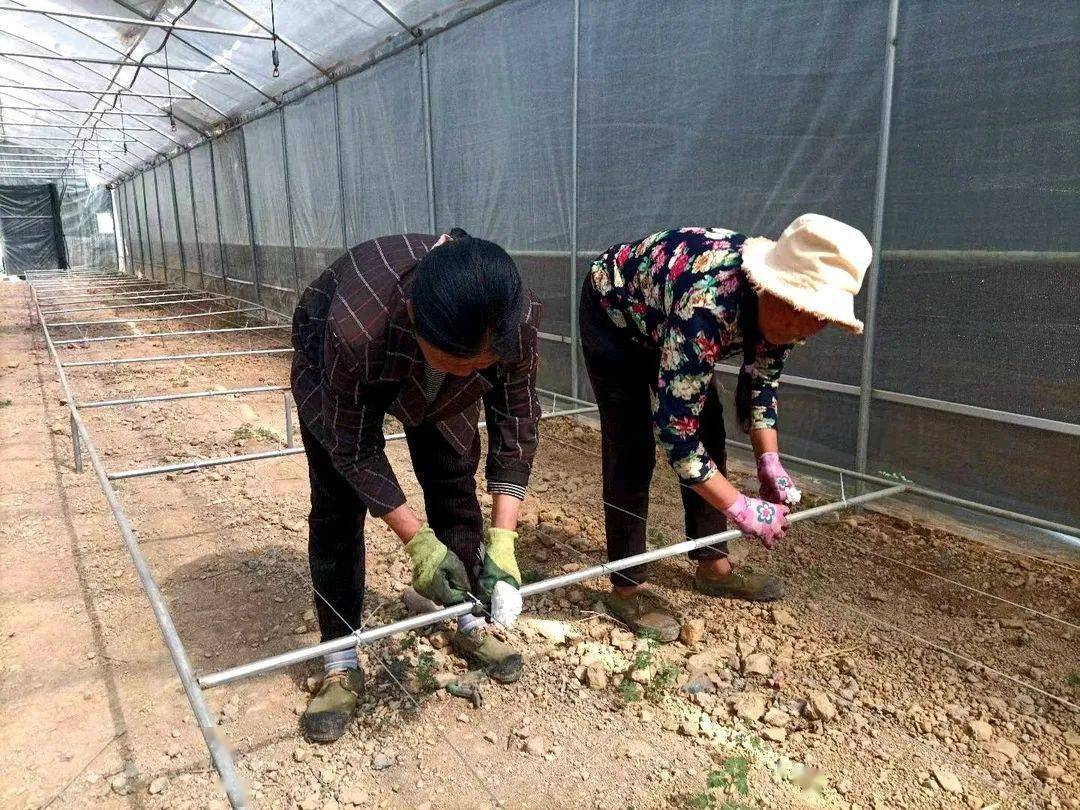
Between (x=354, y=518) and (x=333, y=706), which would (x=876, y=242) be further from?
(x=333, y=706)

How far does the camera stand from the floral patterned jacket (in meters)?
1.79

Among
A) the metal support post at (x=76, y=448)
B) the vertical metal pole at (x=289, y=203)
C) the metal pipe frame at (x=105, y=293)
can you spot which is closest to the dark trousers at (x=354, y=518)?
the metal support post at (x=76, y=448)

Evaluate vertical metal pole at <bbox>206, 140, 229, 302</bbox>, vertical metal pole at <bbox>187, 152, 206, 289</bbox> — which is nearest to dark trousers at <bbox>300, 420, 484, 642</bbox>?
vertical metal pole at <bbox>206, 140, 229, 302</bbox>

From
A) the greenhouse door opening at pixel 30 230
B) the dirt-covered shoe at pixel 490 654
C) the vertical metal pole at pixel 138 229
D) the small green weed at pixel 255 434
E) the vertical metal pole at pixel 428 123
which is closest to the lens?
the dirt-covered shoe at pixel 490 654

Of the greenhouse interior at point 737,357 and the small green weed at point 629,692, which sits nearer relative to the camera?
the greenhouse interior at point 737,357

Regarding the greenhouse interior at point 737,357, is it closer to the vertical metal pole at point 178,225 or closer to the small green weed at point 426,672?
the small green weed at point 426,672

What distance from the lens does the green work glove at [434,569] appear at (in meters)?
1.68

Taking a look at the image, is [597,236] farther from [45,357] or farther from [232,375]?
[45,357]

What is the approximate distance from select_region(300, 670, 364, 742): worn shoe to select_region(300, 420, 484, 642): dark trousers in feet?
0.44

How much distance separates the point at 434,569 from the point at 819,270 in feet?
3.56

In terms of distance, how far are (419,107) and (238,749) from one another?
5.75 meters

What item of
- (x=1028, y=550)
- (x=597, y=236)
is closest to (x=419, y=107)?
(x=597, y=236)

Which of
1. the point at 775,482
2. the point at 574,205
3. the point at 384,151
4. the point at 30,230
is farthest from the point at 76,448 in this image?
the point at 30,230

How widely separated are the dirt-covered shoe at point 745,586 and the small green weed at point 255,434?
326cm
